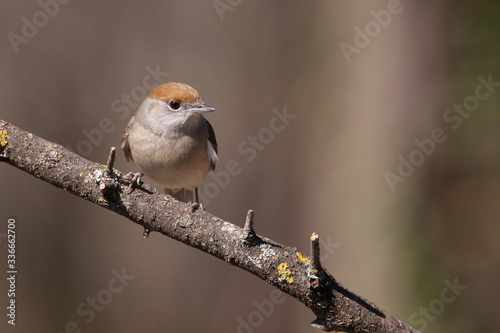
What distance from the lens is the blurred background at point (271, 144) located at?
561 cm

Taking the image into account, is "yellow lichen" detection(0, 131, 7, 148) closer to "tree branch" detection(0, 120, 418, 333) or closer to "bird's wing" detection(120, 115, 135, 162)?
"tree branch" detection(0, 120, 418, 333)

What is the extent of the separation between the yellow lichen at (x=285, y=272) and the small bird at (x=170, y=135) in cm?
200

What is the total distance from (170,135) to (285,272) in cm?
216

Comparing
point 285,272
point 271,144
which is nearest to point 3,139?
point 285,272

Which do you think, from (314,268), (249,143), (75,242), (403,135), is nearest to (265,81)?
(249,143)

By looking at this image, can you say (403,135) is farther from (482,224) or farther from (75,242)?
(75,242)

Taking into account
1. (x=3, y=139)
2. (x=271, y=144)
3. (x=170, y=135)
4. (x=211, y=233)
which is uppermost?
(x=271, y=144)

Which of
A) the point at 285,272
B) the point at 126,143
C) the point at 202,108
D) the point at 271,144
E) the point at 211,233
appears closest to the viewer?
the point at 285,272

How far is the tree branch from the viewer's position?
261 centimetres

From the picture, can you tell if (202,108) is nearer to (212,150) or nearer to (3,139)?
(212,150)

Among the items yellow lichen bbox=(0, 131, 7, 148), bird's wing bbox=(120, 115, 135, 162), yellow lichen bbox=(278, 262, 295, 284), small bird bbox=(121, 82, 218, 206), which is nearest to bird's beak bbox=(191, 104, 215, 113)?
small bird bbox=(121, 82, 218, 206)

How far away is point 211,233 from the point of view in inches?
111

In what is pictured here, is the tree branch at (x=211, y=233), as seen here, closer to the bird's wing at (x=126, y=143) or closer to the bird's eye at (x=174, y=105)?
the bird's eye at (x=174, y=105)

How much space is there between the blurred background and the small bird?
1.45 meters
